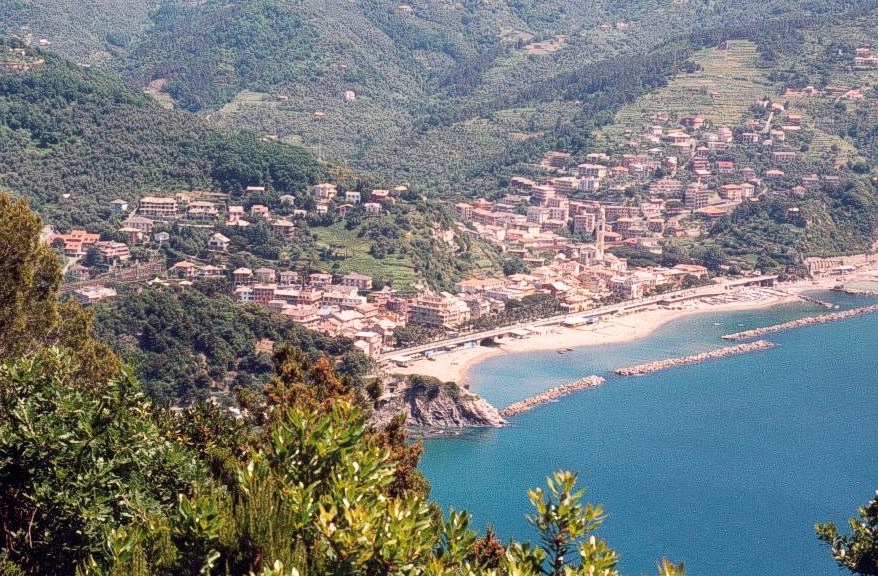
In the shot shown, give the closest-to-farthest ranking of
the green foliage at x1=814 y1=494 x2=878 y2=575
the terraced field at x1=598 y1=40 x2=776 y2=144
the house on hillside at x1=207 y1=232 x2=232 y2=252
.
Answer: the green foliage at x1=814 y1=494 x2=878 y2=575 < the house on hillside at x1=207 y1=232 x2=232 y2=252 < the terraced field at x1=598 y1=40 x2=776 y2=144

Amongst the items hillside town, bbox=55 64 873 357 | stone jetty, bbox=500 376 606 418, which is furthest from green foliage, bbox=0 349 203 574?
hillside town, bbox=55 64 873 357

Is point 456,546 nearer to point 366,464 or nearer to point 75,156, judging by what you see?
point 366,464

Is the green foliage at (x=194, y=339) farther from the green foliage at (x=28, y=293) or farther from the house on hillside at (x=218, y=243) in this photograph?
the green foliage at (x=28, y=293)

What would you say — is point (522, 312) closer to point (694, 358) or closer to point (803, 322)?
point (694, 358)

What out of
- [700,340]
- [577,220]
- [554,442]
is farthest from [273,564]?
[577,220]

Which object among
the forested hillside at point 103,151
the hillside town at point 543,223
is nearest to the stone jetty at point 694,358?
the hillside town at point 543,223

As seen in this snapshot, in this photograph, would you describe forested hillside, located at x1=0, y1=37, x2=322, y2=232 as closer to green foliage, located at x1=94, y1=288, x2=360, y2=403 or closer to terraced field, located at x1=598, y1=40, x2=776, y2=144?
green foliage, located at x1=94, y1=288, x2=360, y2=403

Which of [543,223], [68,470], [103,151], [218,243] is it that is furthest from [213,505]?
[543,223]
